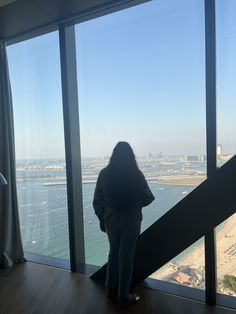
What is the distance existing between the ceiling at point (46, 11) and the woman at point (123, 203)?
1.44 m

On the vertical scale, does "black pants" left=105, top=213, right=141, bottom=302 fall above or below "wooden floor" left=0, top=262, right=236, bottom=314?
above

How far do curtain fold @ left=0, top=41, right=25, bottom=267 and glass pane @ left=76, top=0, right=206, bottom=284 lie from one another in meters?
0.89

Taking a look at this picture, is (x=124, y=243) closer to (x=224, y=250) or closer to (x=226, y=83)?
(x=224, y=250)

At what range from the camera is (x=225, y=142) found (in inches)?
95.4

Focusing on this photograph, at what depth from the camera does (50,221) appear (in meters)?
3.49

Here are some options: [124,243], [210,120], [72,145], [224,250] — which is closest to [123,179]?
[124,243]

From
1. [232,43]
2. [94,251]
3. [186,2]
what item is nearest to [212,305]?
[94,251]

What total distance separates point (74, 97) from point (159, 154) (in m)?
1.14

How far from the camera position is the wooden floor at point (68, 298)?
2395 millimetres

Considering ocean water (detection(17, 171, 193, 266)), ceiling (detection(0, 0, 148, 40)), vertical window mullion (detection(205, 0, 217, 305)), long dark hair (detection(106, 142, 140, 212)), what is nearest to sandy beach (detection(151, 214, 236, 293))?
vertical window mullion (detection(205, 0, 217, 305))

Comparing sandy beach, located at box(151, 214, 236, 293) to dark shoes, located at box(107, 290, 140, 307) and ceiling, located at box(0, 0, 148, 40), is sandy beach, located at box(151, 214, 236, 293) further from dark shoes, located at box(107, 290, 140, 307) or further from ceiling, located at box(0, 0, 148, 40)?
ceiling, located at box(0, 0, 148, 40)

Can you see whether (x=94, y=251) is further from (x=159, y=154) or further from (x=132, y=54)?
(x=132, y=54)

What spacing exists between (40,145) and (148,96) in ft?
4.81

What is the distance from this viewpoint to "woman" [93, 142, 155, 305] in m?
2.34
